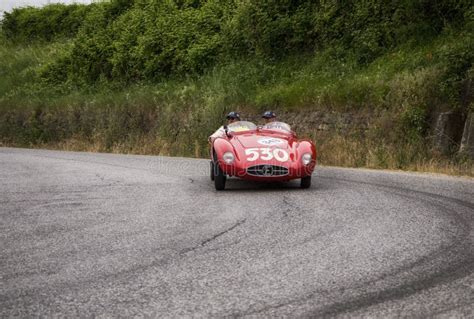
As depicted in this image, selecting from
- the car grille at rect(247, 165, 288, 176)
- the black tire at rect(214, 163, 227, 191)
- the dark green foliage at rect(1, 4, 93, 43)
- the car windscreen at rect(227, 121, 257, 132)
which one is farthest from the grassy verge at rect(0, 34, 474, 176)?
the dark green foliage at rect(1, 4, 93, 43)

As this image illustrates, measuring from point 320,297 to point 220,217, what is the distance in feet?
10.6

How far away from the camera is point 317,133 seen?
17.3 meters

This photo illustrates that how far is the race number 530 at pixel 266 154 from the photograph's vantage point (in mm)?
9672

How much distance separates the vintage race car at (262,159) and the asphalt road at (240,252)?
0.25 meters

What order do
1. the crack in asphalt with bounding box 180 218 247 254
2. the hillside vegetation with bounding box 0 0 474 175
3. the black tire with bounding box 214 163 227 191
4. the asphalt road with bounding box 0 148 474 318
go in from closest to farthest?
1. the asphalt road with bounding box 0 148 474 318
2. the crack in asphalt with bounding box 180 218 247 254
3. the black tire with bounding box 214 163 227 191
4. the hillside vegetation with bounding box 0 0 474 175

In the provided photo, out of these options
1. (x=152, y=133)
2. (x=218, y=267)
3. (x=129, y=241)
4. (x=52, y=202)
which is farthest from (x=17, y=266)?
(x=152, y=133)

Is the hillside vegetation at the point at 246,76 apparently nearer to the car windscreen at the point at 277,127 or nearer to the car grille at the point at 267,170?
the car windscreen at the point at 277,127

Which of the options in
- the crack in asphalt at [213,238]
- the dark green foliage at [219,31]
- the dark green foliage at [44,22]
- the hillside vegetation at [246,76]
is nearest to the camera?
the crack in asphalt at [213,238]

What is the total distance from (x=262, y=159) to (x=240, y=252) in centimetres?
462

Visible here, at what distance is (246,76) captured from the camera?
73.8ft

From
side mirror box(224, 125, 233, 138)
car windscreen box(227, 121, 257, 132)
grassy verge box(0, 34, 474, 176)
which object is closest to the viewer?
side mirror box(224, 125, 233, 138)

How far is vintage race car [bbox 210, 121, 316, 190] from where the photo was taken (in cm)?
959

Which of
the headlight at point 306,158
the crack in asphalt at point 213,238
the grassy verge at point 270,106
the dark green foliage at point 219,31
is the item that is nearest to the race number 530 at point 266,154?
the headlight at point 306,158

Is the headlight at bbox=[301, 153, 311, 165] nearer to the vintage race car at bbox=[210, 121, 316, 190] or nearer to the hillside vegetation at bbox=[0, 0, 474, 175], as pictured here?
the vintage race car at bbox=[210, 121, 316, 190]
